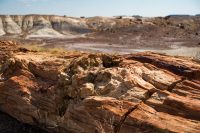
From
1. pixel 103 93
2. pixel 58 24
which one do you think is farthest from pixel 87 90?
pixel 58 24

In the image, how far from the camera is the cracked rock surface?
33.1 feet

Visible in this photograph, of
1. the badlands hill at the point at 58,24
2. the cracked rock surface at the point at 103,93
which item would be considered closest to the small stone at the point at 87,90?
the cracked rock surface at the point at 103,93

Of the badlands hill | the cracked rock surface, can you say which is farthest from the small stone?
the badlands hill

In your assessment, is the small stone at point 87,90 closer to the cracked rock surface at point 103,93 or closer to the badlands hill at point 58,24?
the cracked rock surface at point 103,93

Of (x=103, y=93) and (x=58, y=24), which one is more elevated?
(x=103, y=93)

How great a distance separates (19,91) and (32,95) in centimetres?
67

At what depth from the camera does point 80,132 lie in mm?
11641

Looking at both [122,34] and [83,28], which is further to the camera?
[83,28]

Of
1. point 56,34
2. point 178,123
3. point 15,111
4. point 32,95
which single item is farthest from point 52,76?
point 56,34

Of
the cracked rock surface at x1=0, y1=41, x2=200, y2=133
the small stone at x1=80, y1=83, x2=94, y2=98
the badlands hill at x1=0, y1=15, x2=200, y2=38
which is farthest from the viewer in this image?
the badlands hill at x1=0, y1=15, x2=200, y2=38

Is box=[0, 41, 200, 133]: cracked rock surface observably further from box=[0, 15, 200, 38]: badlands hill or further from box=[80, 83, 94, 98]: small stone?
box=[0, 15, 200, 38]: badlands hill

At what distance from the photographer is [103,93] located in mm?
11789

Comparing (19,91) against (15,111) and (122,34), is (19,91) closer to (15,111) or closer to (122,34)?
(15,111)

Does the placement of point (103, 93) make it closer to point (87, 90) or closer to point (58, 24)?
point (87, 90)
